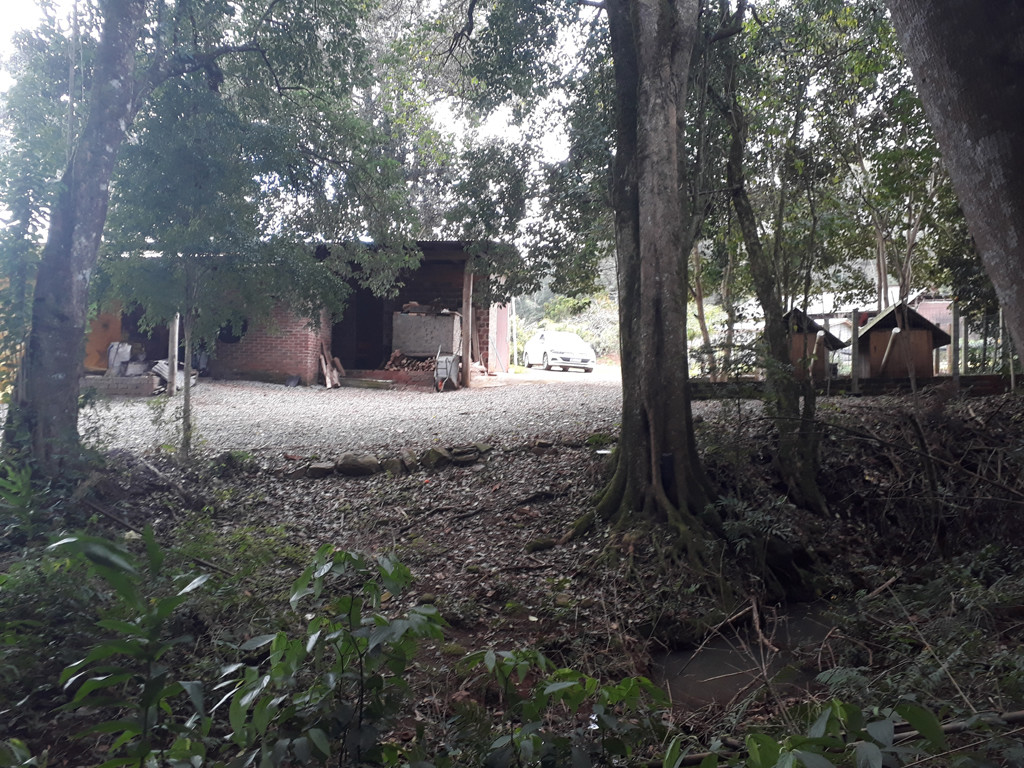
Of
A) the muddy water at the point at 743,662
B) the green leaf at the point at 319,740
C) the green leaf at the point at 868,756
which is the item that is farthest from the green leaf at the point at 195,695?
the muddy water at the point at 743,662

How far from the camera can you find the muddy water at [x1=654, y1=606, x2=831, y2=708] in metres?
3.89

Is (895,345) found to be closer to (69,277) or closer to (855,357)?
(855,357)

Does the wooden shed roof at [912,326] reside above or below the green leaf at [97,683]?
above

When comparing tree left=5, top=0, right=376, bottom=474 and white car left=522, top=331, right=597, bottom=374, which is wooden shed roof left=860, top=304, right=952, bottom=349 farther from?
white car left=522, top=331, right=597, bottom=374

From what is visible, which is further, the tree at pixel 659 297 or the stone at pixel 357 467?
the stone at pixel 357 467

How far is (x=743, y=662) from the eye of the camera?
4.46 m

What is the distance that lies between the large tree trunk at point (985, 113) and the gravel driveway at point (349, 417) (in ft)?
22.8

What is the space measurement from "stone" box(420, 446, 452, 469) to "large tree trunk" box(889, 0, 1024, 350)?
6.62 metres

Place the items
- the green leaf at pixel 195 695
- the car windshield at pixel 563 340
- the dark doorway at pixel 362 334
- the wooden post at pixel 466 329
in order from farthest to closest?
the car windshield at pixel 563 340 → the dark doorway at pixel 362 334 → the wooden post at pixel 466 329 → the green leaf at pixel 195 695

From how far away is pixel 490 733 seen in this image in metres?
2.51

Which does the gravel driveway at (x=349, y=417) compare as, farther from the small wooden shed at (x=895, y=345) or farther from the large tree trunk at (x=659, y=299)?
the small wooden shed at (x=895, y=345)

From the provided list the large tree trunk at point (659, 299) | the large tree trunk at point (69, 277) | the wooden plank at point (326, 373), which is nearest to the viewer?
the large tree trunk at point (659, 299)

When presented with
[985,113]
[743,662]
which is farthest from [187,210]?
[985,113]

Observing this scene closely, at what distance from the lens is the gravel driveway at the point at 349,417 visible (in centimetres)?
889
